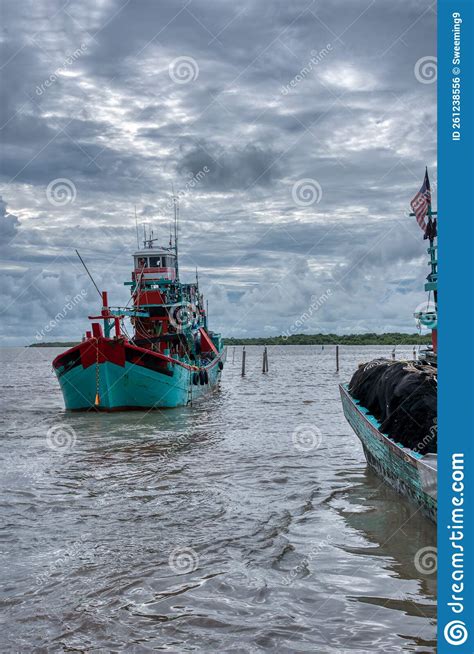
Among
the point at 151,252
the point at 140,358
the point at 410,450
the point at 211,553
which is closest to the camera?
the point at 211,553

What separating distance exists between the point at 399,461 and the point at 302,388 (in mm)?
29550

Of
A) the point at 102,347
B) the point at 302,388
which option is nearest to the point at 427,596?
the point at 102,347

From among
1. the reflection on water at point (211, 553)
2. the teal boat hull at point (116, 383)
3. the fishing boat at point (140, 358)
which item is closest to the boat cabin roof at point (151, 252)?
the fishing boat at point (140, 358)

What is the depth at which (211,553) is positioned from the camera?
778 cm

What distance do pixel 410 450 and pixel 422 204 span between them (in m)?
7.32

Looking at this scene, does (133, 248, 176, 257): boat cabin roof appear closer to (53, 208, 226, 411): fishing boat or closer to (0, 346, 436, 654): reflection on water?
(53, 208, 226, 411): fishing boat

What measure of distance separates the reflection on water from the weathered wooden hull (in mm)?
357

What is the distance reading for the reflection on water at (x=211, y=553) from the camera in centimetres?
561

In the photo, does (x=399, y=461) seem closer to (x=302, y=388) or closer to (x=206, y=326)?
(x=302, y=388)

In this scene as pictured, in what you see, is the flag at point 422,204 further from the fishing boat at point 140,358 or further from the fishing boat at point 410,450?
the fishing boat at point 140,358

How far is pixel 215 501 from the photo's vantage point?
34.1 feet

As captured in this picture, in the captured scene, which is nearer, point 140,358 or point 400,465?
point 400,465

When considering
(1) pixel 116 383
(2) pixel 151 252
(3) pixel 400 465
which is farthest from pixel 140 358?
(3) pixel 400 465

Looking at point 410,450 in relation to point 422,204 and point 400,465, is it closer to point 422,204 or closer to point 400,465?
point 400,465
